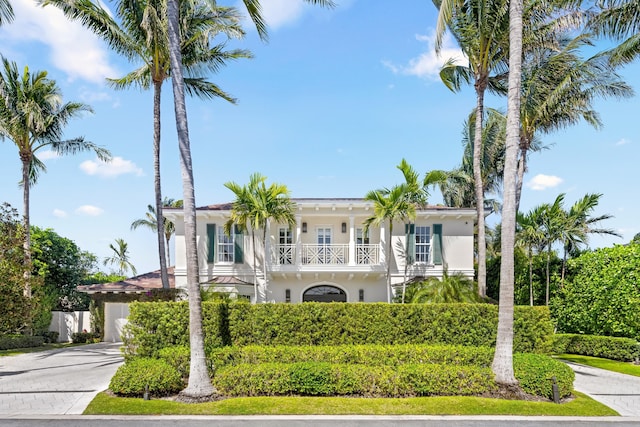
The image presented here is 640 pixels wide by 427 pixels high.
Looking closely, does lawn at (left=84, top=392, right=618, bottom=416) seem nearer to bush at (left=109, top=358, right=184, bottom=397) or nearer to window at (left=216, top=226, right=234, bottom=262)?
bush at (left=109, top=358, right=184, bottom=397)

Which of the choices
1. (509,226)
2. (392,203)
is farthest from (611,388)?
(392,203)

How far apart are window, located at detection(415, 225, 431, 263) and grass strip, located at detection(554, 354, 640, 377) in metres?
6.60

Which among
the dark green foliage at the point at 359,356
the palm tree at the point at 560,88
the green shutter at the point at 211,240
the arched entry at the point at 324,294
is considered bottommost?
the dark green foliage at the point at 359,356

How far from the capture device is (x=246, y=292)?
67.2 feet

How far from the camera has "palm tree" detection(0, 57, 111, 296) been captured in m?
22.5

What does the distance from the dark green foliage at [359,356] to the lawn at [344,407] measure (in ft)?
4.88

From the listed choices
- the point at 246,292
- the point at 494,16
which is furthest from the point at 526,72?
the point at 246,292

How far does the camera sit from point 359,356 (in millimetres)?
12094

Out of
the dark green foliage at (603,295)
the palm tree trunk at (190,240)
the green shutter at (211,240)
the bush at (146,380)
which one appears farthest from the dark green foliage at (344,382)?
the dark green foliage at (603,295)

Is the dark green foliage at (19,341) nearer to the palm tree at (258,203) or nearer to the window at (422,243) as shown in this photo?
the palm tree at (258,203)

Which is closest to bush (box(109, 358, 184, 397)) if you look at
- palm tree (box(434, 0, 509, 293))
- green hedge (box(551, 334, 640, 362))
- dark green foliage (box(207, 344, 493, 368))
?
dark green foliage (box(207, 344, 493, 368))

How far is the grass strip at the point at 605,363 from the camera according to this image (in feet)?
50.6

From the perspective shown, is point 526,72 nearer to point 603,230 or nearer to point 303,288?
point 603,230

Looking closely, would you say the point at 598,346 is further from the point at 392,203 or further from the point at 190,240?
the point at 190,240
